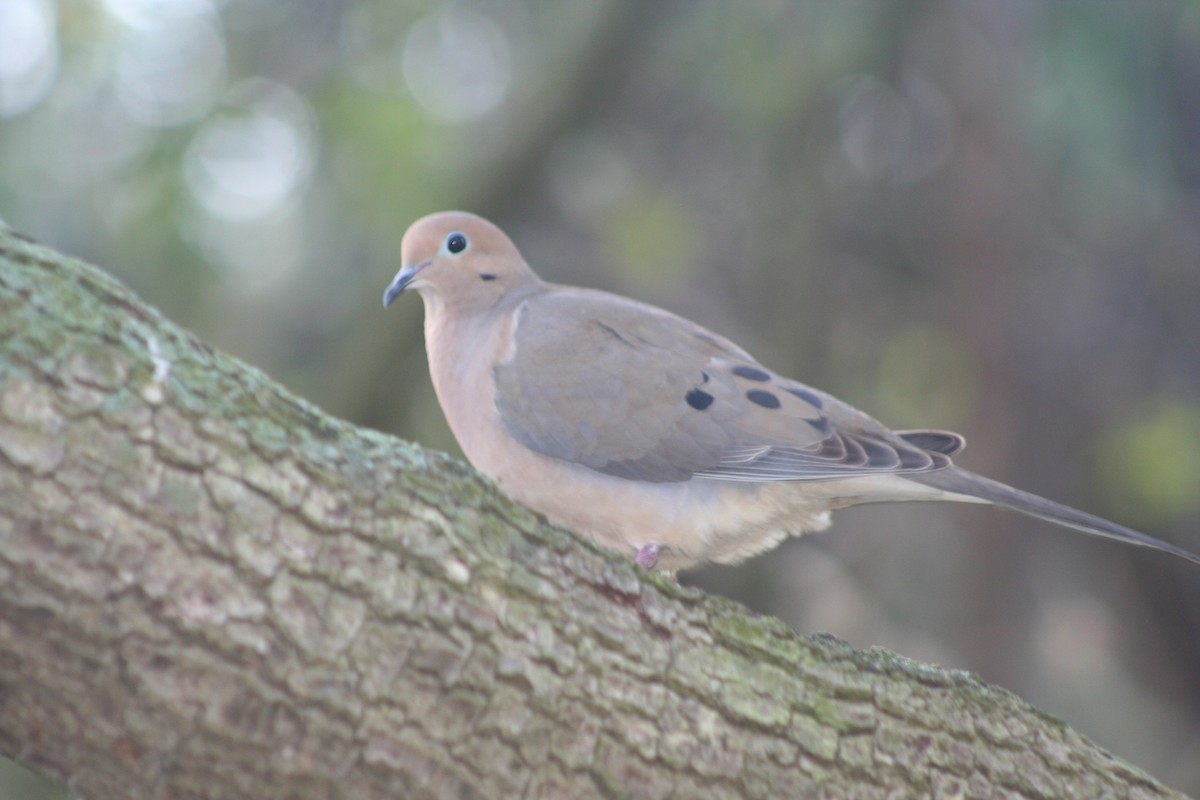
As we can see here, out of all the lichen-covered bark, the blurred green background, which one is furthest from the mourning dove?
the blurred green background

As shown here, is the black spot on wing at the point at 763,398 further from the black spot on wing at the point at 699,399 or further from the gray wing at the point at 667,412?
the black spot on wing at the point at 699,399

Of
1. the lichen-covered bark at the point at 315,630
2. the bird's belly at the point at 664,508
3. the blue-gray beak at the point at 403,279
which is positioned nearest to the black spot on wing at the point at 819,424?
the bird's belly at the point at 664,508

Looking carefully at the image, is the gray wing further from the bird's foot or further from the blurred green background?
the blurred green background

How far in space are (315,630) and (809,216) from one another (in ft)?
13.0

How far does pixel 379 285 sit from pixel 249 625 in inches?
145

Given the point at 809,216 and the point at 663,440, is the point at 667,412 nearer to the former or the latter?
the point at 663,440

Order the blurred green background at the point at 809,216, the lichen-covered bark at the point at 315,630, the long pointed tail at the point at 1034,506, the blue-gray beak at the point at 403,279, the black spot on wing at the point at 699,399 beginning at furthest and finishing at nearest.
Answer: the blurred green background at the point at 809,216, the blue-gray beak at the point at 403,279, the black spot on wing at the point at 699,399, the long pointed tail at the point at 1034,506, the lichen-covered bark at the point at 315,630

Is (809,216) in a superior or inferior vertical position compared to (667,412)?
superior

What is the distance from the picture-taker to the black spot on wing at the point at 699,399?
3.26 meters

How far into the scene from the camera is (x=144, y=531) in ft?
5.50

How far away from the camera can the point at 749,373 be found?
336cm

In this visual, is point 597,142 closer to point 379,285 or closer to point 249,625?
point 379,285

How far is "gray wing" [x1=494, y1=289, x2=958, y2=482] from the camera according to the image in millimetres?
3137

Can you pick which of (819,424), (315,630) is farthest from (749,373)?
(315,630)
